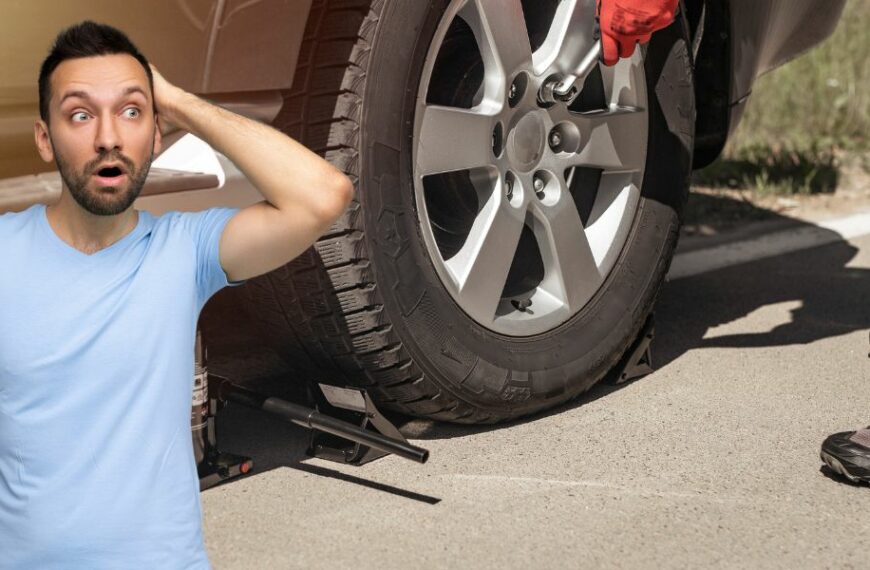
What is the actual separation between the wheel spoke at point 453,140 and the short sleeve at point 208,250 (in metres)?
1.12

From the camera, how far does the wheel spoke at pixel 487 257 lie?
114 inches

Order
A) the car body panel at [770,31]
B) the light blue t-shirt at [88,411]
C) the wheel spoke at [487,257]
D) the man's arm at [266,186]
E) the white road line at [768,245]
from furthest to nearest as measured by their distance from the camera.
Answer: the white road line at [768,245] < the car body panel at [770,31] < the wheel spoke at [487,257] < the man's arm at [266,186] < the light blue t-shirt at [88,411]

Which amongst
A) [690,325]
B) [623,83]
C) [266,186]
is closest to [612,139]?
[623,83]

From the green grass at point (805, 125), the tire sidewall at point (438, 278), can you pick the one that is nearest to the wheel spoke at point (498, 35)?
the tire sidewall at point (438, 278)

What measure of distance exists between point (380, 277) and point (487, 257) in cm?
33

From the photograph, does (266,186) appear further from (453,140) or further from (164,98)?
(453,140)

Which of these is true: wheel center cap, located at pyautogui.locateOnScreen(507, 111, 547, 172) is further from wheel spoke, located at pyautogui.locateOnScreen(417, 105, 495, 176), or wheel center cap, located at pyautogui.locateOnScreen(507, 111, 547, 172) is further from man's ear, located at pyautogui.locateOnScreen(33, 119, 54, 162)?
man's ear, located at pyautogui.locateOnScreen(33, 119, 54, 162)

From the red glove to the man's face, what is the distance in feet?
5.18

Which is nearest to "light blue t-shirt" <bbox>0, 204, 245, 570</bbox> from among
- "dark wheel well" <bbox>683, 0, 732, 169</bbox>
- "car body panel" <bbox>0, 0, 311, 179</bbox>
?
"car body panel" <bbox>0, 0, 311, 179</bbox>

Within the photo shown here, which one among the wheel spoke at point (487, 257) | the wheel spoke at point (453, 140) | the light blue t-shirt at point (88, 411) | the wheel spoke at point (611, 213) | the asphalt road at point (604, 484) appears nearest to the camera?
the light blue t-shirt at point (88, 411)

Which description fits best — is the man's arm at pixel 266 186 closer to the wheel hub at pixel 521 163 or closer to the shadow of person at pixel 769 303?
the wheel hub at pixel 521 163

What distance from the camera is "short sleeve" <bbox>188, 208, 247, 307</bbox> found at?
166cm

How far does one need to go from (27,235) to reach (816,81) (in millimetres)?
→ 6061

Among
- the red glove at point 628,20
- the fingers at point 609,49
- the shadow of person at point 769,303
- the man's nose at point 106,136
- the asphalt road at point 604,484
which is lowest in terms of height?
the asphalt road at point 604,484
